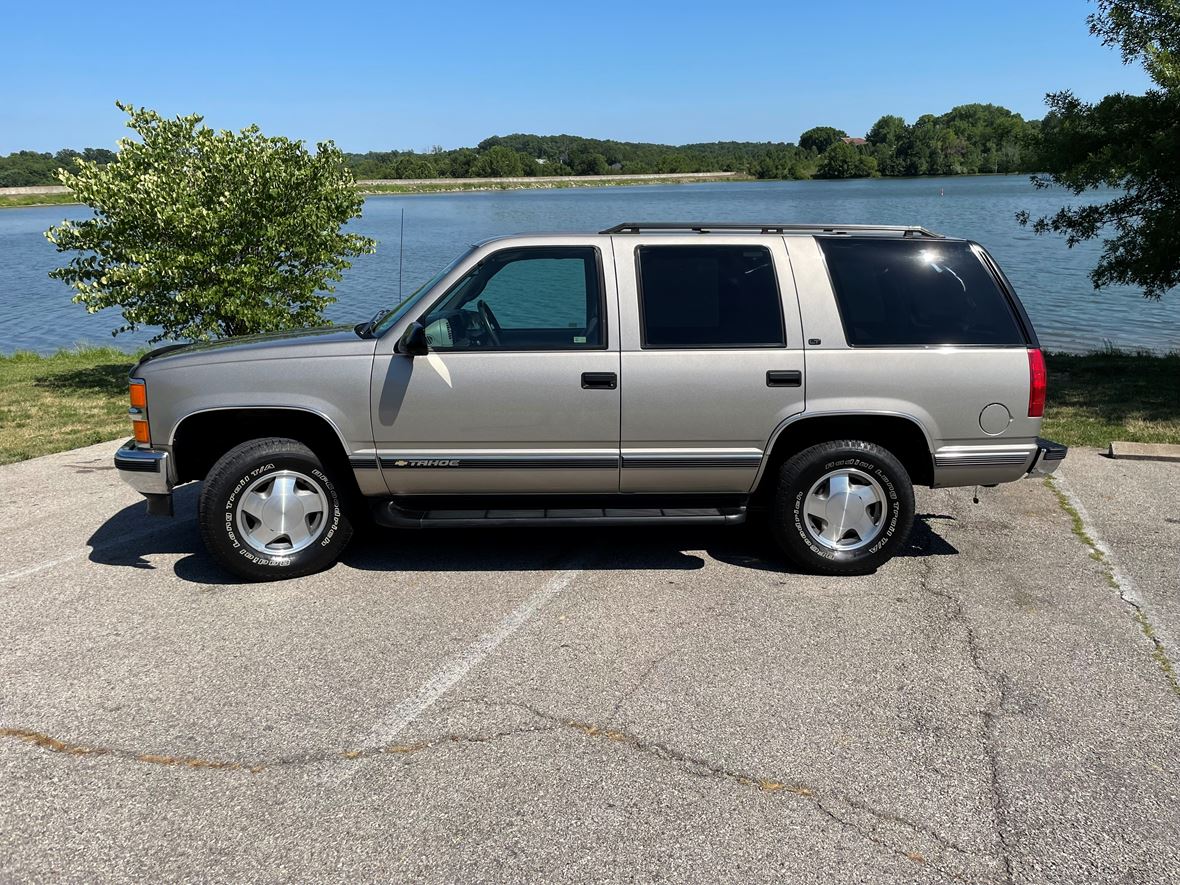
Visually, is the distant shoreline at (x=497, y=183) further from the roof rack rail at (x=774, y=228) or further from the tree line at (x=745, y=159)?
the roof rack rail at (x=774, y=228)

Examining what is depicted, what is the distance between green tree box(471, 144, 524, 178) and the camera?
11106 centimetres

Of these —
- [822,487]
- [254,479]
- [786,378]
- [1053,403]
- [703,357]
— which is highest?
[703,357]

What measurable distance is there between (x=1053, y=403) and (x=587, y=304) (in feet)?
22.3

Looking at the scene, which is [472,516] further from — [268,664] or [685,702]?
[685,702]

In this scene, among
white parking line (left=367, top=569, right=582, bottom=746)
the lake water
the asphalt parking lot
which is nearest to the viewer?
the asphalt parking lot

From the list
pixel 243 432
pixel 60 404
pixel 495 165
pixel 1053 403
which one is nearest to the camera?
pixel 243 432

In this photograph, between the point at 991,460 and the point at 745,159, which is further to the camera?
the point at 745,159

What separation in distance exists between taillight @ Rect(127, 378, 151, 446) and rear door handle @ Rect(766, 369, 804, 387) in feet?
10.9

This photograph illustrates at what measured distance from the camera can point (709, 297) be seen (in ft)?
17.1

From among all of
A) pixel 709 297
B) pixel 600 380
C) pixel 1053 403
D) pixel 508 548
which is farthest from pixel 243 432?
pixel 1053 403

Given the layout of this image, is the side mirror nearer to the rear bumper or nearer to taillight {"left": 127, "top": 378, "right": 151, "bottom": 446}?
taillight {"left": 127, "top": 378, "right": 151, "bottom": 446}

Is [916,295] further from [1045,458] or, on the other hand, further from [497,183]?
[497,183]

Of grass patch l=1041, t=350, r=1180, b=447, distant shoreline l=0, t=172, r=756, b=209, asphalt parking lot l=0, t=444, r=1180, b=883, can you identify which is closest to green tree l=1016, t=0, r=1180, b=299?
grass patch l=1041, t=350, r=1180, b=447

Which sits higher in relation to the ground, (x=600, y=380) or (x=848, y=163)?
(x=848, y=163)
